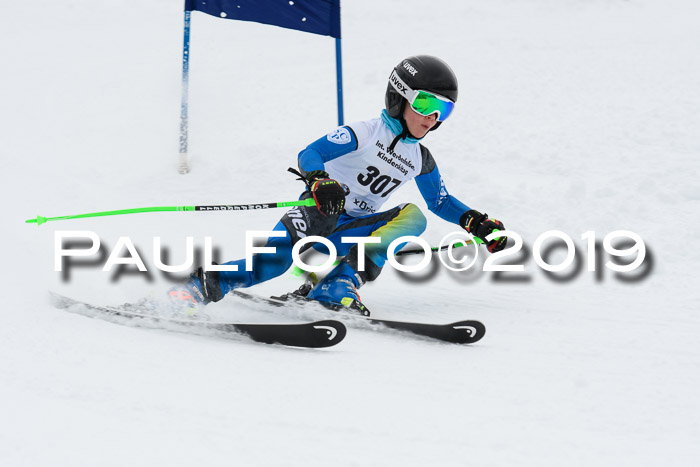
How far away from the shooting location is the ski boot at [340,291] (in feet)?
13.2

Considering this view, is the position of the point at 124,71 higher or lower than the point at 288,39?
lower

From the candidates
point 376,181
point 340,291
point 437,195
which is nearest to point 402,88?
point 376,181

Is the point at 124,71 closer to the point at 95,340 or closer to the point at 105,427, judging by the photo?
the point at 95,340

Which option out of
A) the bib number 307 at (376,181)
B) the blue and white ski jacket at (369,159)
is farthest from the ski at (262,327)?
the bib number 307 at (376,181)

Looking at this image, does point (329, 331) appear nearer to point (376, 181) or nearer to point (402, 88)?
point (376, 181)

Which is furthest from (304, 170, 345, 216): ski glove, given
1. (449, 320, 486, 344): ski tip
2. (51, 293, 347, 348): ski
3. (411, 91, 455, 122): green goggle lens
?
(449, 320, 486, 344): ski tip

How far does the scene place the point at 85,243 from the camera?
5.95m

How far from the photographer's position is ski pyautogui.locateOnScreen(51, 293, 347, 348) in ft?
11.0

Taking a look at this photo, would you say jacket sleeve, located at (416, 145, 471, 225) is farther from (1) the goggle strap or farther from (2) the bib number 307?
(1) the goggle strap

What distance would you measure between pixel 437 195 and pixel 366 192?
1.66 feet

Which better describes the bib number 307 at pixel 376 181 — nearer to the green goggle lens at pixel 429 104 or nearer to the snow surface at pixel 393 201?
the green goggle lens at pixel 429 104

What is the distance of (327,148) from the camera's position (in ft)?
13.3

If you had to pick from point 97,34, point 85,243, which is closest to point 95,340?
point 85,243

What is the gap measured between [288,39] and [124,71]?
263 cm
